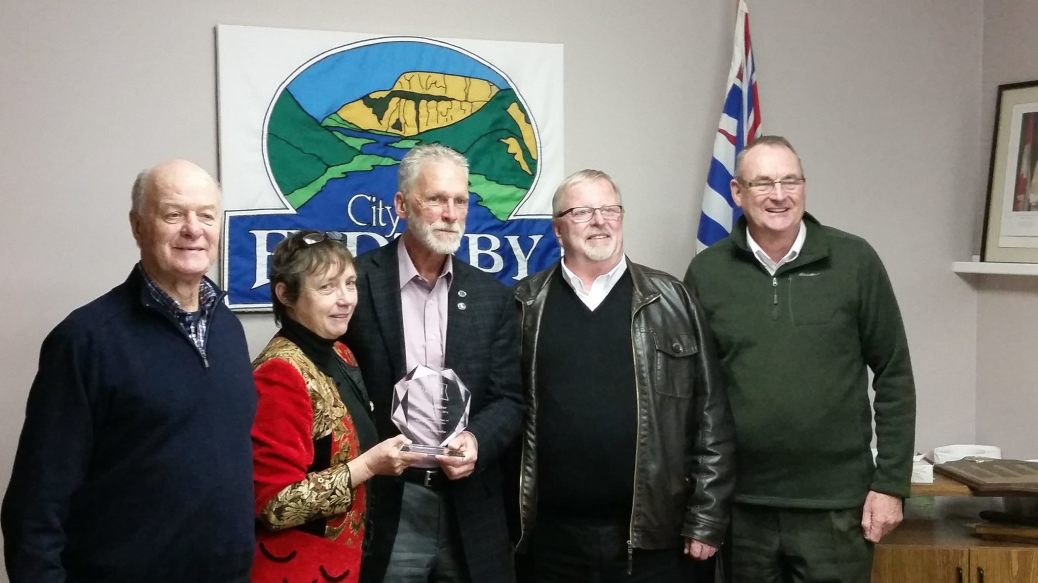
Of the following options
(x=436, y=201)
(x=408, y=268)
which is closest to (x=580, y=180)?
(x=436, y=201)

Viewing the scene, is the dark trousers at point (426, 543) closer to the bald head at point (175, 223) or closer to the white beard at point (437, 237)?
the white beard at point (437, 237)

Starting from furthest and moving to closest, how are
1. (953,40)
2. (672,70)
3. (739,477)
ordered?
(953,40) < (672,70) < (739,477)

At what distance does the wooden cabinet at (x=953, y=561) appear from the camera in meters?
2.83

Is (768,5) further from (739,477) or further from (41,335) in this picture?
(41,335)

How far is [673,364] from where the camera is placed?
2455 mm

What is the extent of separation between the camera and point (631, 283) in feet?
8.30

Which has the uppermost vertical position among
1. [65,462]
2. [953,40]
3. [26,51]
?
[953,40]

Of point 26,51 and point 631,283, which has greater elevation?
point 26,51

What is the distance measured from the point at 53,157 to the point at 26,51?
0.30 metres

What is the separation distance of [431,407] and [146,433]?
64 cm

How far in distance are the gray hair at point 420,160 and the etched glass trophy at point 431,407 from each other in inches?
19.8

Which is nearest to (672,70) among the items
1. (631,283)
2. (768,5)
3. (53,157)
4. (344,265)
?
(768,5)

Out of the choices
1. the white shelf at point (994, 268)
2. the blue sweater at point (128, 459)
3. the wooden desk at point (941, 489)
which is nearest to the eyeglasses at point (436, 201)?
the blue sweater at point (128, 459)

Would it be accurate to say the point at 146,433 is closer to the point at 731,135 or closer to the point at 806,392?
the point at 806,392
